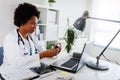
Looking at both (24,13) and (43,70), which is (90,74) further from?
(24,13)

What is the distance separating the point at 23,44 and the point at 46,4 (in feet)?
5.42

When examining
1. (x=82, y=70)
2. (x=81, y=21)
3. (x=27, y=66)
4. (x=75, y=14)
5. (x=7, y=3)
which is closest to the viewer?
(x=27, y=66)

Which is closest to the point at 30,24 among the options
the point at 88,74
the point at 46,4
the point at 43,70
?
the point at 43,70

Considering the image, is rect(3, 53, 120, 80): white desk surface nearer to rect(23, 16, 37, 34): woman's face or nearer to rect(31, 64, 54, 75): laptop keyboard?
rect(31, 64, 54, 75): laptop keyboard

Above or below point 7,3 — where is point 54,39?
below

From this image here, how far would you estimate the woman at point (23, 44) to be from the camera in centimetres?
148

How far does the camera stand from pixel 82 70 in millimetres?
1691

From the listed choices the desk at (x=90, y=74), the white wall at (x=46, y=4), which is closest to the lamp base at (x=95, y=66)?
the desk at (x=90, y=74)

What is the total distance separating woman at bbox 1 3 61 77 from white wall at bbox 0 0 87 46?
0.81 meters

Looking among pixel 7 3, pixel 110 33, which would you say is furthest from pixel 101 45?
pixel 7 3

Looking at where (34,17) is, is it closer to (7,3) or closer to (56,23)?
(7,3)

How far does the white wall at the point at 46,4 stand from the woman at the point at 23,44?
81 cm

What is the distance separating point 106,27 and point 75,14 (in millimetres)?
869

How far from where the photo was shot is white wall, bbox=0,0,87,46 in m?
2.45
